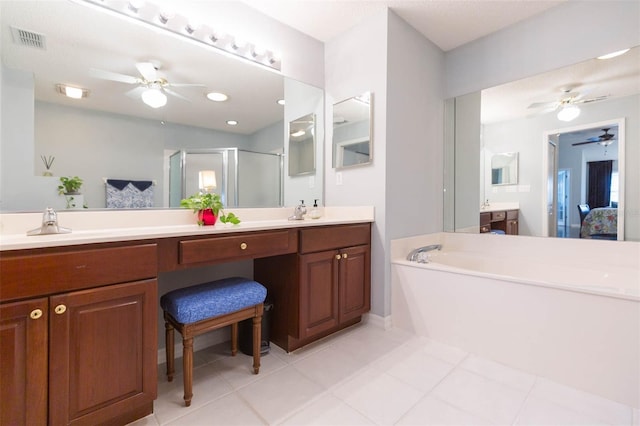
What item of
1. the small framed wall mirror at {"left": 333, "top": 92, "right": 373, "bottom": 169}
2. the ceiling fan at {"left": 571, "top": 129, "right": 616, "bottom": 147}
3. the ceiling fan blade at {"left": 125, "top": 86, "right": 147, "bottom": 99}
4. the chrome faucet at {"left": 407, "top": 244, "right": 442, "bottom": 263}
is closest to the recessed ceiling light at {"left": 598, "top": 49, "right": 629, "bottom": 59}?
the ceiling fan at {"left": 571, "top": 129, "right": 616, "bottom": 147}

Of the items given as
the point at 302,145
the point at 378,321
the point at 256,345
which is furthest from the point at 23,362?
the point at 302,145

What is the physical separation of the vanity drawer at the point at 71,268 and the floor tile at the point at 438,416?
1309 mm

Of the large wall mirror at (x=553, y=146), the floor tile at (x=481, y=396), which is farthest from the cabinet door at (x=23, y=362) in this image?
the large wall mirror at (x=553, y=146)

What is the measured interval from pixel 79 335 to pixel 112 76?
1312mm

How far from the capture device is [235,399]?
4.68 ft

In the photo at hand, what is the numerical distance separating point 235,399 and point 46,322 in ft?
2.87

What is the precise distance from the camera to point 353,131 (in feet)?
7.80

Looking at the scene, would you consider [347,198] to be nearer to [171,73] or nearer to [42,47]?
[171,73]

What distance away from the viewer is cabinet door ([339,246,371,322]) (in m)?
2.05

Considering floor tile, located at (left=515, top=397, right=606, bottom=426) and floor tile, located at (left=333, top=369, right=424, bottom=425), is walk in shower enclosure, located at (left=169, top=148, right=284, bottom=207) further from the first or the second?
floor tile, located at (left=515, top=397, right=606, bottom=426)

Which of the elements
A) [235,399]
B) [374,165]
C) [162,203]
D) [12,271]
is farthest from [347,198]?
[12,271]

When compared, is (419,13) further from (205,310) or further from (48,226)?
(48,226)

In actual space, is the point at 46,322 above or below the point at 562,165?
below

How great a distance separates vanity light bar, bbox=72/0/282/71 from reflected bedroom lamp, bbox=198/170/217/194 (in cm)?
83
